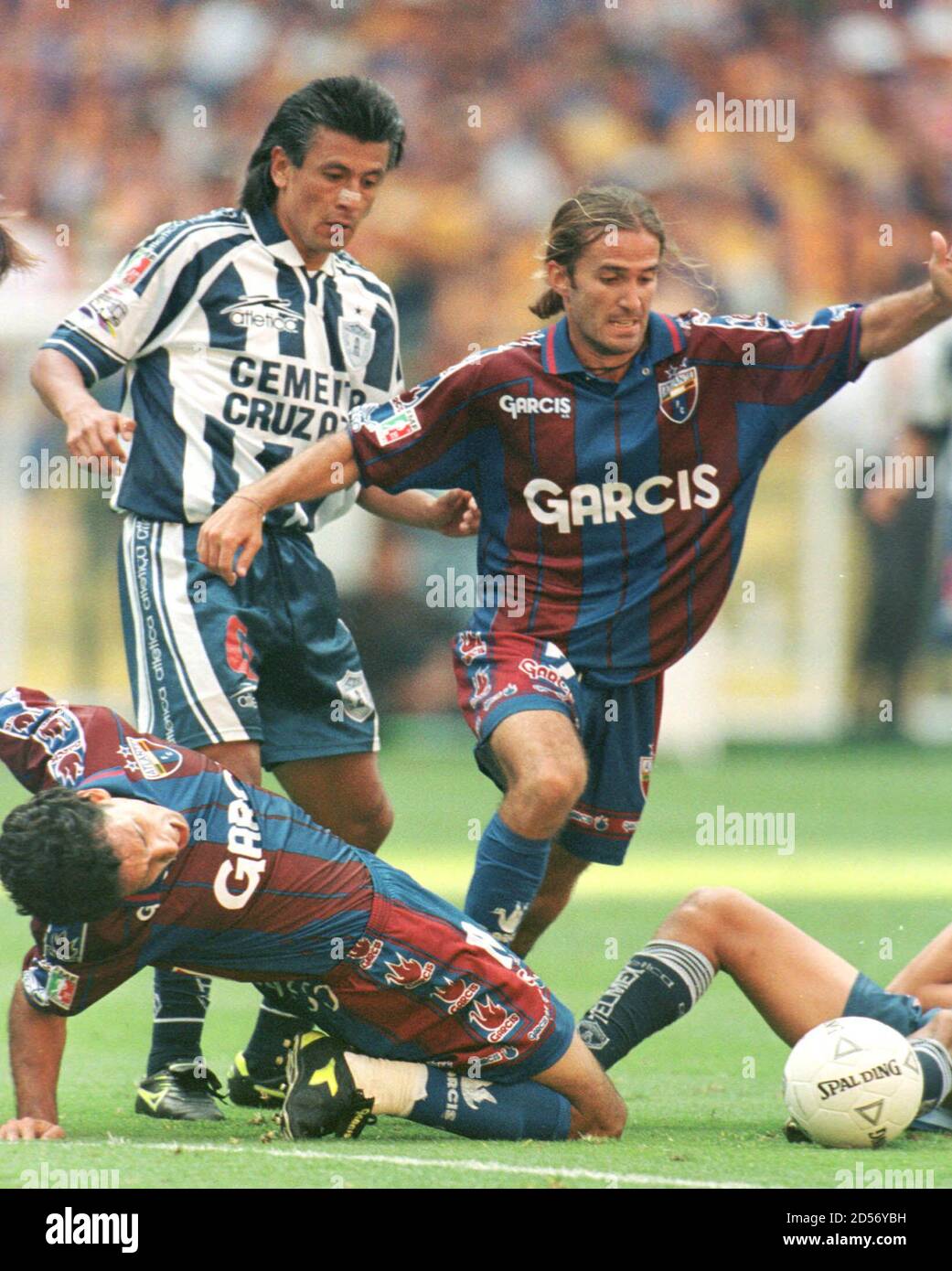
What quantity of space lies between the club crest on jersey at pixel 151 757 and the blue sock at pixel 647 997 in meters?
1.11

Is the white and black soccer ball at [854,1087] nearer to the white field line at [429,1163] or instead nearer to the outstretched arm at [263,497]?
the white field line at [429,1163]

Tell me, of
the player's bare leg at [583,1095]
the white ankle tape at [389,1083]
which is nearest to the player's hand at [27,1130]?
the white ankle tape at [389,1083]

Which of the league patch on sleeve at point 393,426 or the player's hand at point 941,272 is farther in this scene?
the league patch on sleeve at point 393,426

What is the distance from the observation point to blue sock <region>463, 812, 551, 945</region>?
4309mm

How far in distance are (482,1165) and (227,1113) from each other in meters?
1.08

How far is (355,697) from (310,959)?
1.12 metres

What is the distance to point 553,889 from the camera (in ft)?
16.1

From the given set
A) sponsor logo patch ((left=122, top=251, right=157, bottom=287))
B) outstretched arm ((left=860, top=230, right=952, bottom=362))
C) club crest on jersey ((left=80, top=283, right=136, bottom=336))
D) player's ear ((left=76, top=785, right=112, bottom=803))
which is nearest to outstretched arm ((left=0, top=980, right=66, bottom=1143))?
player's ear ((left=76, top=785, right=112, bottom=803))

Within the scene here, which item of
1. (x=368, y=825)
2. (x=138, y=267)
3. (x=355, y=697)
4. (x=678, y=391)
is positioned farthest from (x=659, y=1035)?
(x=138, y=267)

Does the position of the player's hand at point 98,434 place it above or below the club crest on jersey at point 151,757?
above

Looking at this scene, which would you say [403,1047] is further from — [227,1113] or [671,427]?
[671,427]

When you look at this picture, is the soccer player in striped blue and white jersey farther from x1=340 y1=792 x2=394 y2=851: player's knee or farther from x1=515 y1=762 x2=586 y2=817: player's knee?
x1=515 y1=762 x2=586 y2=817: player's knee

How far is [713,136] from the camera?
56.1 feet

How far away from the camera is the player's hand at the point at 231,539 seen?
430 cm
